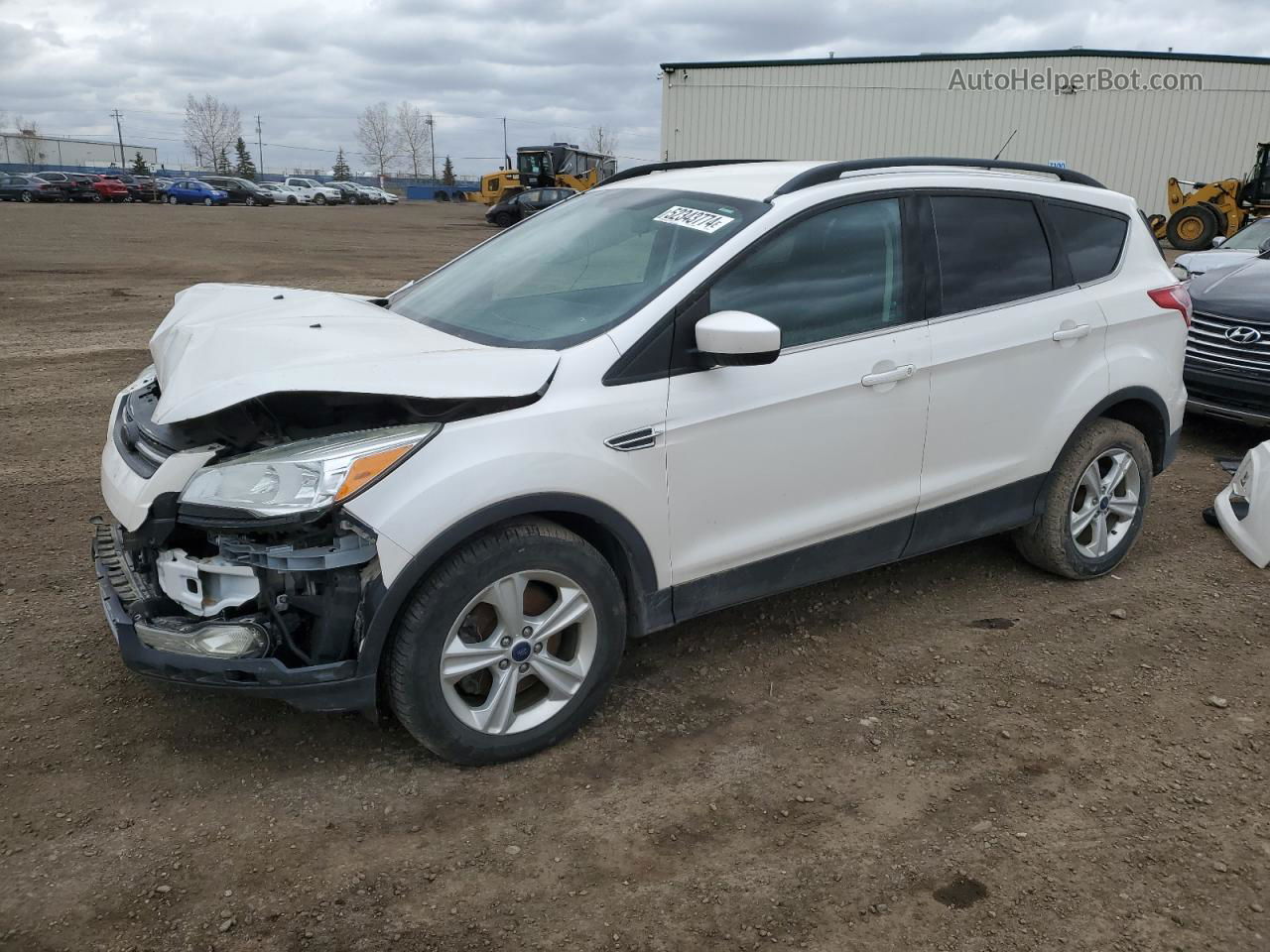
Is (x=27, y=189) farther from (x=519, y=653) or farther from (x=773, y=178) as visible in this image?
(x=519, y=653)

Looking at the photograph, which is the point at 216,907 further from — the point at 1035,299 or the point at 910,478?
the point at 1035,299

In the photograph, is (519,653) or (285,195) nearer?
(519,653)

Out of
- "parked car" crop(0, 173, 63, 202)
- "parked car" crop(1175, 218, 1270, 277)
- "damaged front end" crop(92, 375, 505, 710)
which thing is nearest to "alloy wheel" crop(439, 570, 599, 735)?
"damaged front end" crop(92, 375, 505, 710)

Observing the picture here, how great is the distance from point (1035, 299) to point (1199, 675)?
1.59m

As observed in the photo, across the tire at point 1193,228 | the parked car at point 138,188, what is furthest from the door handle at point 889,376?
the parked car at point 138,188

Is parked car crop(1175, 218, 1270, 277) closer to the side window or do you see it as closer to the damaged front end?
the side window

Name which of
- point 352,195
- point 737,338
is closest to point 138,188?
point 352,195

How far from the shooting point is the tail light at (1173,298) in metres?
4.41

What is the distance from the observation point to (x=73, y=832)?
2.79m

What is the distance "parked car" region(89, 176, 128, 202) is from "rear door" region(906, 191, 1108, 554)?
2082 inches

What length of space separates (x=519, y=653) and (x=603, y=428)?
720 mm

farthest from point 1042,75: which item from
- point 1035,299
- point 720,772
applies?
point 720,772

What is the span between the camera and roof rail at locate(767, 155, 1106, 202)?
11.5 feet

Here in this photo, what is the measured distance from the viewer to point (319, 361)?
9.46 ft
